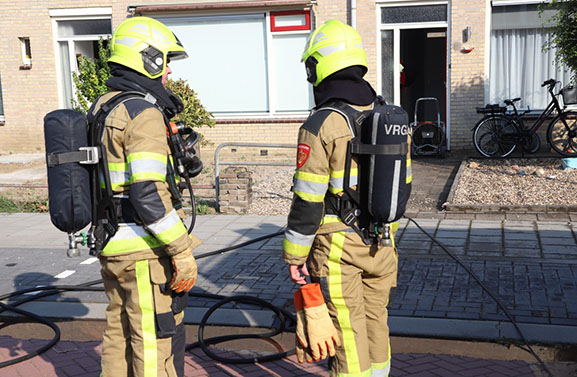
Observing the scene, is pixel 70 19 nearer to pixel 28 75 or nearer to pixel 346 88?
pixel 28 75

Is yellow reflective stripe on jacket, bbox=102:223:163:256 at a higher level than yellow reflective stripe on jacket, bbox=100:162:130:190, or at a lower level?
lower

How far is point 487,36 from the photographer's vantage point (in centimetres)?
1409

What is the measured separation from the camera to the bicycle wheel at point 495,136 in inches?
511

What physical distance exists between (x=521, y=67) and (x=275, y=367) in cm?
1207

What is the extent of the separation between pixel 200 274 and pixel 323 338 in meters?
3.64

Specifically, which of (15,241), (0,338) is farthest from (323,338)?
(15,241)

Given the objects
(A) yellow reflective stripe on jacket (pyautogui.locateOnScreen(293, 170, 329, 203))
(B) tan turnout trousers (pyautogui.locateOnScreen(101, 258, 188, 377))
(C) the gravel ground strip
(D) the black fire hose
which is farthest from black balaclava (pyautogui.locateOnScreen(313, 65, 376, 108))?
(C) the gravel ground strip

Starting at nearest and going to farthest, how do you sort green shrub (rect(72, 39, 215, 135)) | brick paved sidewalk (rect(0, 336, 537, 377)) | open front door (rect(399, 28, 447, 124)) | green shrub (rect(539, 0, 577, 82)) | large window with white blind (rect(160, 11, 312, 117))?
brick paved sidewalk (rect(0, 336, 537, 377)) → green shrub (rect(539, 0, 577, 82)) → green shrub (rect(72, 39, 215, 135)) → large window with white blind (rect(160, 11, 312, 117)) → open front door (rect(399, 28, 447, 124))

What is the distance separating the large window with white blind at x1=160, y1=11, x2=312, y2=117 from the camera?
1547 cm

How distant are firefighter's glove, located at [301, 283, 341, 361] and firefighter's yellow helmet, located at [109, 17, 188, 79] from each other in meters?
1.43

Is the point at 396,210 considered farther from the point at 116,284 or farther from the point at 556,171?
the point at 556,171

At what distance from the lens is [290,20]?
15.2m

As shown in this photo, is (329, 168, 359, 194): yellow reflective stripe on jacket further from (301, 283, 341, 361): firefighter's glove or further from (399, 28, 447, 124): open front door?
(399, 28, 447, 124): open front door

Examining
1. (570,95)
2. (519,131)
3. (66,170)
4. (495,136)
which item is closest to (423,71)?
(495,136)
